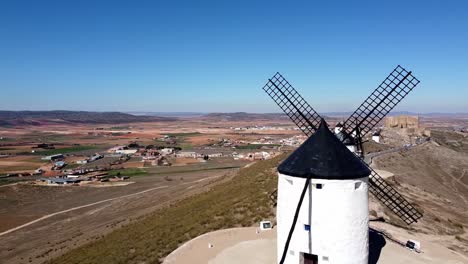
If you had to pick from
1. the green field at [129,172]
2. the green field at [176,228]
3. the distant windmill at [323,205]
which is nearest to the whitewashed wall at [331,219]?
the distant windmill at [323,205]

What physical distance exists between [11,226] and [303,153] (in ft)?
134

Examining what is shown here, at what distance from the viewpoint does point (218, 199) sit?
94.0ft

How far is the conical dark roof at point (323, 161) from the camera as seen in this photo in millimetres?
11984

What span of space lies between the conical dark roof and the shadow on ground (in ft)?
14.1

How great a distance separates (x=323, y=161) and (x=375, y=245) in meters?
6.38

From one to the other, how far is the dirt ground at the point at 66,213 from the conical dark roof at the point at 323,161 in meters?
22.6

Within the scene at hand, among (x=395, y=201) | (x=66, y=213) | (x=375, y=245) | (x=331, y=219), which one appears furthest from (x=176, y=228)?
(x=66, y=213)

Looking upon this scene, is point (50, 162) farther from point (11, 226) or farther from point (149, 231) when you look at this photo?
point (149, 231)

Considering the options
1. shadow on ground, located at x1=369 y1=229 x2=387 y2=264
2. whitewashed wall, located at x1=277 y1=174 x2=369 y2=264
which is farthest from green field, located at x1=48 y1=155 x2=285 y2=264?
whitewashed wall, located at x1=277 y1=174 x2=369 y2=264

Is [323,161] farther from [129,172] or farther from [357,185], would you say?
[129,172]

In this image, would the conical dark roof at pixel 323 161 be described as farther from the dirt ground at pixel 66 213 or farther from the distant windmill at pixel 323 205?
the dirt ground at pixel 66 213

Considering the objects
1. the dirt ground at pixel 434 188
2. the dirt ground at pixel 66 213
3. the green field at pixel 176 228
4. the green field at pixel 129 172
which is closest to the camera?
the green field at pixel 176 228

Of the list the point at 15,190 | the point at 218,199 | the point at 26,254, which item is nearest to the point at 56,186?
the point at 15,190

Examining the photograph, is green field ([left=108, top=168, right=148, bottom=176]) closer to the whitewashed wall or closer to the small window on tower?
the whitewashed wall
